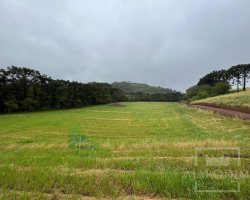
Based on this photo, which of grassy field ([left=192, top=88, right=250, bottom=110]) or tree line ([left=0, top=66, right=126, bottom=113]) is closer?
grassy field ([left=192, top=88, right=250, bottom=110])

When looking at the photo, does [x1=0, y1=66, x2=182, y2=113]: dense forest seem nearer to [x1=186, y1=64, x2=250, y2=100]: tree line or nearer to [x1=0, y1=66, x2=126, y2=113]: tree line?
[x1=0, y1=66, x2=126, y2=113]: tree line

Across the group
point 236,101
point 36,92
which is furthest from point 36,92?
point 236,101

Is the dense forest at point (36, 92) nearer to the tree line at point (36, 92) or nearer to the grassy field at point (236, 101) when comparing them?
the tree line at point (36, 92)

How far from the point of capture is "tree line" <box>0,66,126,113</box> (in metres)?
81.1

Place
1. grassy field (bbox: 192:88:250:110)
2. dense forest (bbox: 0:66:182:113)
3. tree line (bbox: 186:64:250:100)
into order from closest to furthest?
grassy field (bbox: 192:88:250:110) → dense forest (bbox: 0:66:182:113) → tree line (bbox: 186:64:250:100)

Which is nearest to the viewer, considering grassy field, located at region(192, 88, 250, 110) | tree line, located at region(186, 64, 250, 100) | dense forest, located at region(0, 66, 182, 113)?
grassy field, located at region(192, 88, 250, 110)

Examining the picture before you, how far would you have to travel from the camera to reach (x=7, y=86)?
81.9 metres

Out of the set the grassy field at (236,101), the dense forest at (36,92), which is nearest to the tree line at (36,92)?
the dense forest at (36,92)

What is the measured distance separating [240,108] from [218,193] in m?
44.1

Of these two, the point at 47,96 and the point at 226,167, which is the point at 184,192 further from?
the point at 47,96

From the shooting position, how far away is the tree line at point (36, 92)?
266 ft

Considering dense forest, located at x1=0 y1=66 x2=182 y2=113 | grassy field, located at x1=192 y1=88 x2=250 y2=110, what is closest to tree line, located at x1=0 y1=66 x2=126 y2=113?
dense forest, located at x1=0 y1=66 x2=182 y2=113

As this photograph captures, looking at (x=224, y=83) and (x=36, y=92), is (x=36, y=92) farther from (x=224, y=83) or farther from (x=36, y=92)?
(x=224, y=83)

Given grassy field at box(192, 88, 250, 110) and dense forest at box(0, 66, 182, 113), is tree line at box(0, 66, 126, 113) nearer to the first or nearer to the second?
dense forest at box(0, 66, 182, 113)
